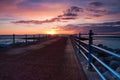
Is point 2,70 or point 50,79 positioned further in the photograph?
point 2,70

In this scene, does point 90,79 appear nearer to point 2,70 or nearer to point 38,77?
point 38,77

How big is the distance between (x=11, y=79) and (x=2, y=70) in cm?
161

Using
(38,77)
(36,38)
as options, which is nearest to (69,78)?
(38,77)

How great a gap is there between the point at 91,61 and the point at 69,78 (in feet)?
4.64

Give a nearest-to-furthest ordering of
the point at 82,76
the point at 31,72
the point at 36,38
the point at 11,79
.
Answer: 1. the point at 11,79
2. the point at 82,76
3. the point at 31,72
4. the point at 36,38

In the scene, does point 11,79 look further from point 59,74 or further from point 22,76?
point 59,74

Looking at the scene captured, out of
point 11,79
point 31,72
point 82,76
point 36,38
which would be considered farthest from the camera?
point 36,38

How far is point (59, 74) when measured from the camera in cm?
790

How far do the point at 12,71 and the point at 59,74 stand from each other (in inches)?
77.2

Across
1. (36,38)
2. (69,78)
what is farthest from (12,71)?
(36,38)

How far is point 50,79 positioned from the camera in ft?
23.4

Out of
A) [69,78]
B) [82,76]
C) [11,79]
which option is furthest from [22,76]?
[82,76]

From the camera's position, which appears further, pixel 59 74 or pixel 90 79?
pixel 59 74

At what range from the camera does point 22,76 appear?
7504mm
